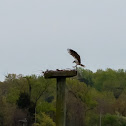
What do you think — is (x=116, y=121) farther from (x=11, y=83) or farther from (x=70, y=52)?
(x=70, y=52)

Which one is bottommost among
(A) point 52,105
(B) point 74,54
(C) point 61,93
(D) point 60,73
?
(C) point 61,93

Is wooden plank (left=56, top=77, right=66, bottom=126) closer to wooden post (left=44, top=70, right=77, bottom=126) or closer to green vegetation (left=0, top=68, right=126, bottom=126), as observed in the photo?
wooden post (left=44, top=70, right=77, bottom=126)

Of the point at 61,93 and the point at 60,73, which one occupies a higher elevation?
the point at 60,73

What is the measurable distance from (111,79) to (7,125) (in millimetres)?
24604

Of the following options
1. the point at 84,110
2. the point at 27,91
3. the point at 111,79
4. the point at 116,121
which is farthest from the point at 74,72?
the point at 111,79

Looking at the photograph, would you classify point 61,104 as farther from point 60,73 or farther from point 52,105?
point 52,105

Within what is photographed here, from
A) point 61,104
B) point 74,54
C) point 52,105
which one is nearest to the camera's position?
point 61,104

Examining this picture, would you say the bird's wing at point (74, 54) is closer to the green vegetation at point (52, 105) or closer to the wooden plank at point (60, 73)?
the wooden plank at point (60, 73)

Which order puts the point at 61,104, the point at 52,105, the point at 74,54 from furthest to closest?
the point at 52,105, the point at 74,54, the point at 61,104

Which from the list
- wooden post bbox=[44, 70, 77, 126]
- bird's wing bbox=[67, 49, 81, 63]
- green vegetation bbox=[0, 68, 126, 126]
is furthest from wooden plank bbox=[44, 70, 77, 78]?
green vegetation bbox=[0, 68, 126, 126]

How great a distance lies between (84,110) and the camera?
44.1 metres

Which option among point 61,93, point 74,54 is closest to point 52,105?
point 74,54

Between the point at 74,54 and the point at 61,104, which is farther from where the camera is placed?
the point at 74,54

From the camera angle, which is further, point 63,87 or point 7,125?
point 7,125
